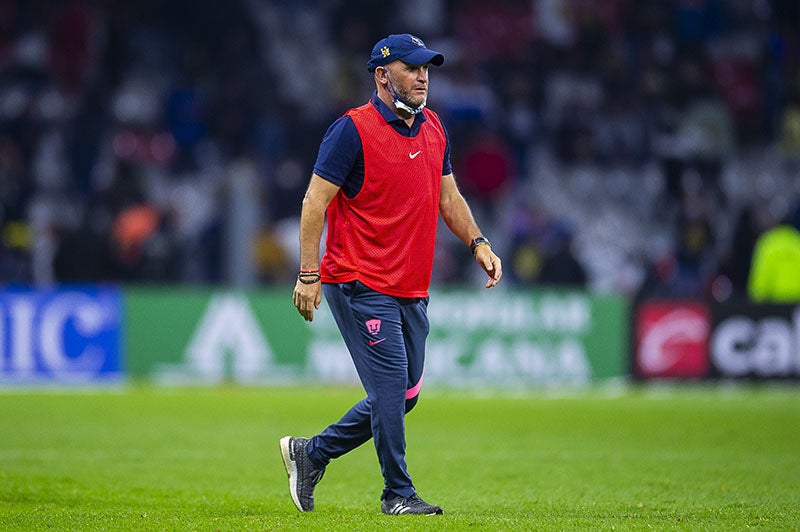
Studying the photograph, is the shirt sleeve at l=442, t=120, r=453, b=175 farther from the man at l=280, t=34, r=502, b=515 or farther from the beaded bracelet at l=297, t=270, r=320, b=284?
the beaded bracelet at l=297, t=270, r=320, b=284

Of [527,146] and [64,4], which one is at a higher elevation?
[64,4]

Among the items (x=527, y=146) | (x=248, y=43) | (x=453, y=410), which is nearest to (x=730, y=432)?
(x=453, y=410)

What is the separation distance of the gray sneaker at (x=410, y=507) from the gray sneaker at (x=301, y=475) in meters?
0.49

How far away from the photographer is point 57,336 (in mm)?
18062

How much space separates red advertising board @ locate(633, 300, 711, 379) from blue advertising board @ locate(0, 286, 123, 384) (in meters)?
7.23

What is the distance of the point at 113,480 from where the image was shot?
9312 mm

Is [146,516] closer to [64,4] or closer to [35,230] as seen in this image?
[35,230]

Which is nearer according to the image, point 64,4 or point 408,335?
point 408,335

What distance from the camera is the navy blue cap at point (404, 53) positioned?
739 cm

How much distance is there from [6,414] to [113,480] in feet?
18.7

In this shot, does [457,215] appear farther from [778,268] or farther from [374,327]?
[778,268]

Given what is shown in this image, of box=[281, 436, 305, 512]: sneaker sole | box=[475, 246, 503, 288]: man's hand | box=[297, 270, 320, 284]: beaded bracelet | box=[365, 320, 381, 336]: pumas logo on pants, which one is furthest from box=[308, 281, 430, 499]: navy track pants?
box=[475, 246, 503, 288]: man's hand

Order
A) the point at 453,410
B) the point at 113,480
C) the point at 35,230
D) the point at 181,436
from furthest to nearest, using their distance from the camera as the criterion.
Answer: the point at 35,230
the point at 453,410
the point at 181,436
the point at 113,480

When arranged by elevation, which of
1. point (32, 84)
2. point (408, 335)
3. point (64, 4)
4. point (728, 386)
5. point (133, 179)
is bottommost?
point (728, 386)
